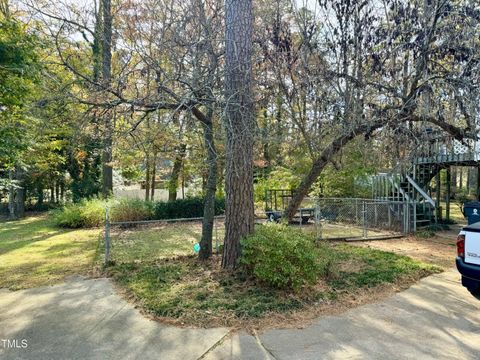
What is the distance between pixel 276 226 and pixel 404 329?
2152 millimetres

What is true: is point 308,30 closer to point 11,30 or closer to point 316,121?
point 316,121

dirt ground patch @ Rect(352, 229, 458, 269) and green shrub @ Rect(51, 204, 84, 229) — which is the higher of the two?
green shrub @ Rect(51, 204, 84, 229)

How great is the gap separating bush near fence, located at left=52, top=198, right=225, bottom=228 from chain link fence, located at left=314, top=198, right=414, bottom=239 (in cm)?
553

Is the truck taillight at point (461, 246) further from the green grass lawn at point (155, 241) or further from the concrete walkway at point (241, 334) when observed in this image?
the green grass lawn at point (155, 241)

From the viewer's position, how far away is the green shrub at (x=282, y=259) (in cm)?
425

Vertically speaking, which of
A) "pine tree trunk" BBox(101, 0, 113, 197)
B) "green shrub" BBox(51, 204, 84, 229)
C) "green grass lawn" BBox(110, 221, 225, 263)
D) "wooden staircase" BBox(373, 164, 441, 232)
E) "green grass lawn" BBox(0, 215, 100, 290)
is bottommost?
"green grass lawn" BBox(0, 215, 100, 290)

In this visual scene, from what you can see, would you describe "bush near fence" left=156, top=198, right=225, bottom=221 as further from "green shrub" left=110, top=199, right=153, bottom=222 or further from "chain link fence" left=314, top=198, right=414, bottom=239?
"chain link fence" left=314, top=198, right=414, bottom=239

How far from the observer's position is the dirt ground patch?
6.64 m

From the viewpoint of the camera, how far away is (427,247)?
7961 mm

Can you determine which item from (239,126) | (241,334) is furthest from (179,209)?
(241,334)

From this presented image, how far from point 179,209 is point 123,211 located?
219 cm

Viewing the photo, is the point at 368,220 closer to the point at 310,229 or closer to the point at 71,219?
the point at 310,229

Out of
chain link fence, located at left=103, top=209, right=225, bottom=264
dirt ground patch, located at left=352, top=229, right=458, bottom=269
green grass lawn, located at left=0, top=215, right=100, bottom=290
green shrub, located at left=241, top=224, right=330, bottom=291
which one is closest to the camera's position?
green shrub, located at left=241, top=224, right=330, bottom=291

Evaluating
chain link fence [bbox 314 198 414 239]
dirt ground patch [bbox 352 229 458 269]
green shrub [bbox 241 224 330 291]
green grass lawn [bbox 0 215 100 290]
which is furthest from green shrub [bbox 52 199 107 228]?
dirt ground patch [bbox 352 229 458 269]
